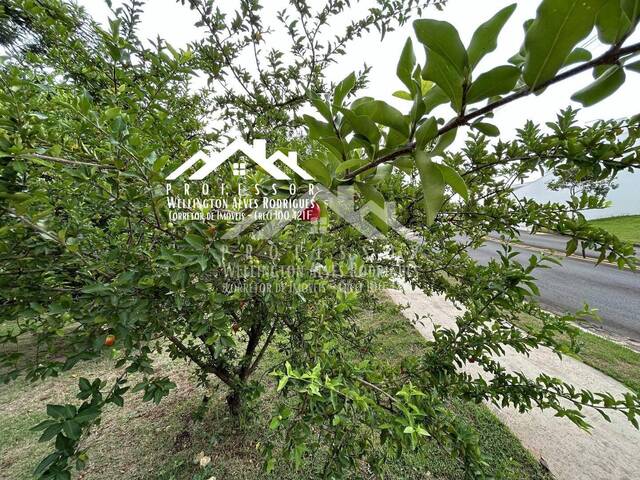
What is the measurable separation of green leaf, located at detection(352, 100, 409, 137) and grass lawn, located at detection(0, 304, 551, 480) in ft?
5.14

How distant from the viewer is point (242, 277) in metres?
0.90

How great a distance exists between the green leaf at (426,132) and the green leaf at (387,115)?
3 centimetres

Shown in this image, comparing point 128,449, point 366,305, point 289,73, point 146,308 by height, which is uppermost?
point 289,73

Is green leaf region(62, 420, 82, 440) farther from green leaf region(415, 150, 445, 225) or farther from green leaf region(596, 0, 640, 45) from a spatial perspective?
green leaf region(596, 0, 640, 45)

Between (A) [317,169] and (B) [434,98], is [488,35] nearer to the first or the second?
(B) [434,98]

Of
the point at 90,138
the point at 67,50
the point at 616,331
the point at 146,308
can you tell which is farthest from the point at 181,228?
the point at 616,331

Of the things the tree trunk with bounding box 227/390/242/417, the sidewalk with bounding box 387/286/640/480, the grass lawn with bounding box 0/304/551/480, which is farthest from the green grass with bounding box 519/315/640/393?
the tree trunk with bounding box 227/390/242/417

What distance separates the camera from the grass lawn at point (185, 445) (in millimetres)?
1647

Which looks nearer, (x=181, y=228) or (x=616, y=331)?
(x=181, y=228)

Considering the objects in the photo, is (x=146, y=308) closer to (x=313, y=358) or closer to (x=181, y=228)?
(x=181, y=228)

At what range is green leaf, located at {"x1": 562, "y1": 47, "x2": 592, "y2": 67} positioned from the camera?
0.98 ft

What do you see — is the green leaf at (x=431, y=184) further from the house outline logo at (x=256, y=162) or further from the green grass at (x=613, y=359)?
the green grass at (x=613, y=359)

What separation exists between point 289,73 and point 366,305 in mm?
1607

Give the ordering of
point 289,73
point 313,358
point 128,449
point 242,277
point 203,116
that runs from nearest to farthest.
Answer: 1. point 242,277
2. point 313,358
3. point 289,73
4. point 203,116
5. point 128,449
